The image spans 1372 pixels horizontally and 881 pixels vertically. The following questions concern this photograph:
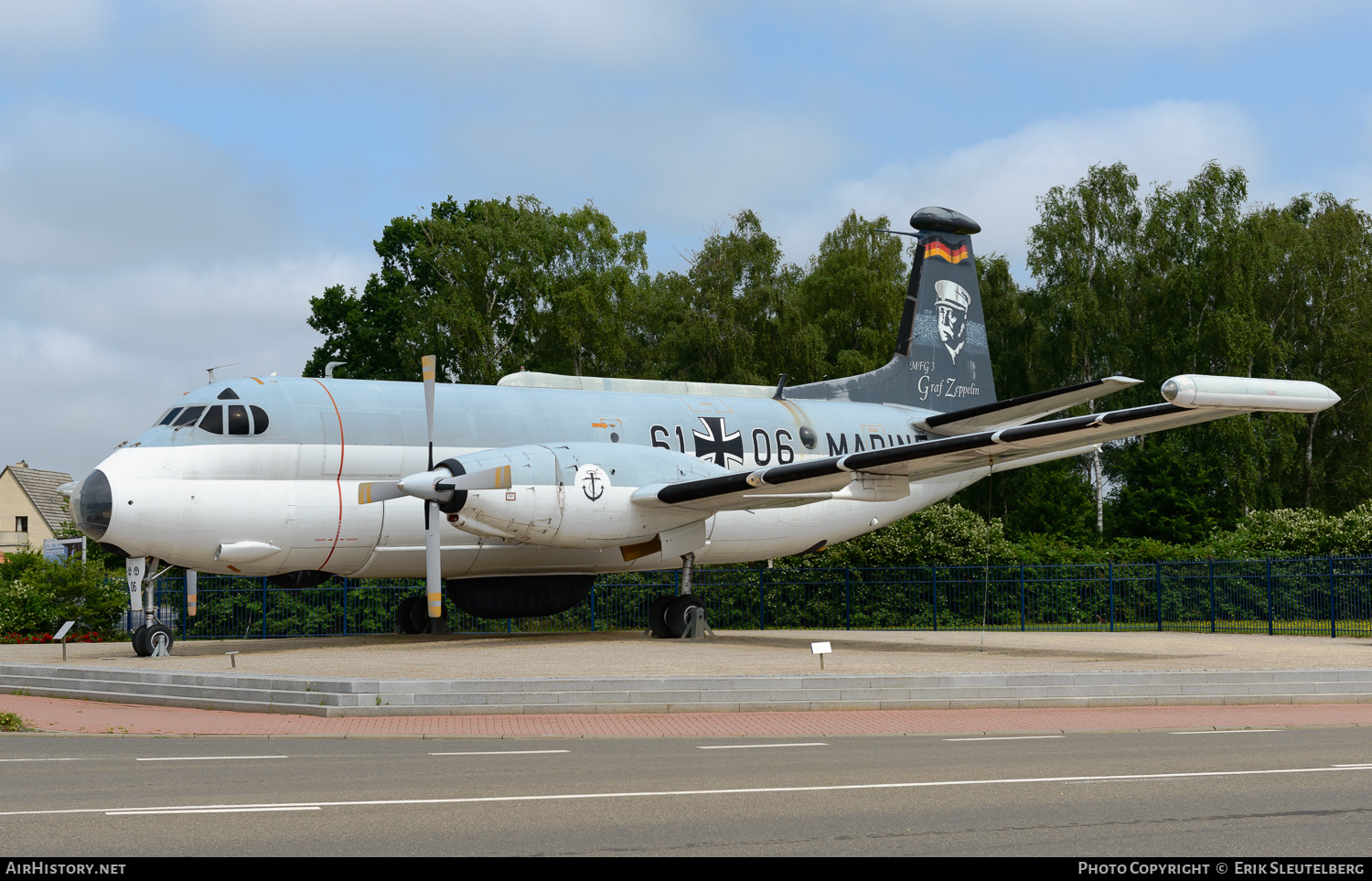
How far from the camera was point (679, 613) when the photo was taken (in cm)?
2269

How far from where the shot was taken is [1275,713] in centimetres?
1492

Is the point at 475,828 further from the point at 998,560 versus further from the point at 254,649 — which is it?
the point at 998,560

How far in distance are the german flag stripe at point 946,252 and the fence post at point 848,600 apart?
8.09 meters

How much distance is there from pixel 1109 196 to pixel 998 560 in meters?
23.9

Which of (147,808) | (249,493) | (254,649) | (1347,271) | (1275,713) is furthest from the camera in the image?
(1347,271)

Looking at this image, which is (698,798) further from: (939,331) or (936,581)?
(939,331)

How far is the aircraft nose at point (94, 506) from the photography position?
60.4ft

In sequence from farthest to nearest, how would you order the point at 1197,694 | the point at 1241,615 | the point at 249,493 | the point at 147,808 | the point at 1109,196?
1. the point at 1109,196
2. the point at 1241,615
3. the point at 249,493
4. the point at 1197,694
5. the point at 147,808

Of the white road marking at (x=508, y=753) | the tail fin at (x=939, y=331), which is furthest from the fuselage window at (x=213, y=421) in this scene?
the tail fin at (x=939, y=331)

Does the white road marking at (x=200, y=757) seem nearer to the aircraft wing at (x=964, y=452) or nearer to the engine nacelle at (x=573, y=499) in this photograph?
the engine nacelle at (x=573, y=499)

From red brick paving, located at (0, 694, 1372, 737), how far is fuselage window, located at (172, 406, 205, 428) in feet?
17.9

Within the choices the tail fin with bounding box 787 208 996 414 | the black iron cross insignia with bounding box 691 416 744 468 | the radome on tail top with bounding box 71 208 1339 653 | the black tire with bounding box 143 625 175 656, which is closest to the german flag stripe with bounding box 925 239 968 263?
the tail fin with bounding box 787 208 996 414

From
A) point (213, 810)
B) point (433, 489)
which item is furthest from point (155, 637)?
point (213, 810)

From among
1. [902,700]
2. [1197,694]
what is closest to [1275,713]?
[1197,694]
